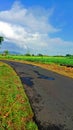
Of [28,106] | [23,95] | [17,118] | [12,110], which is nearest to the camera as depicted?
[17,118]

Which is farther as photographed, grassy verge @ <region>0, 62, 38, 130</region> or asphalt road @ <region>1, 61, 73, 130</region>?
asphalt road @ <region>1, 61, 73, 130</region>

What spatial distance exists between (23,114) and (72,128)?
1869 millimetres

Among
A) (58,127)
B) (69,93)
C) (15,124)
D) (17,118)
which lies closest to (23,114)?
(17,118)

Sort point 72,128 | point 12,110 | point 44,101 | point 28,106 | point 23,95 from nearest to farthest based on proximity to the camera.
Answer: point 72,128 → point 12,110 → point 28,106 → point 44,101 → point 23,95

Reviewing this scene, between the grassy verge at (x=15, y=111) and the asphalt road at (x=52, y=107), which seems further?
the asphalt road at (x=52, y=107)

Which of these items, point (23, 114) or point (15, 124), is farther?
point (23, 114)

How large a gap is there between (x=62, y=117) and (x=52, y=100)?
2295mm

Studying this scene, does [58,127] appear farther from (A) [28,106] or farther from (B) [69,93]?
(B) [69,93]

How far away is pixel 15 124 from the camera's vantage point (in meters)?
7.29

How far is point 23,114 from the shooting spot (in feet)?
27.1

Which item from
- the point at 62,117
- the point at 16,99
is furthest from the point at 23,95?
the point at 62,117

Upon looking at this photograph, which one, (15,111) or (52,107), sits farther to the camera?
(52,107)

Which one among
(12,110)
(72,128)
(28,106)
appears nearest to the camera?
(72,128)

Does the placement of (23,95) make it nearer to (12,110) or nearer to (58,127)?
(12,110)
